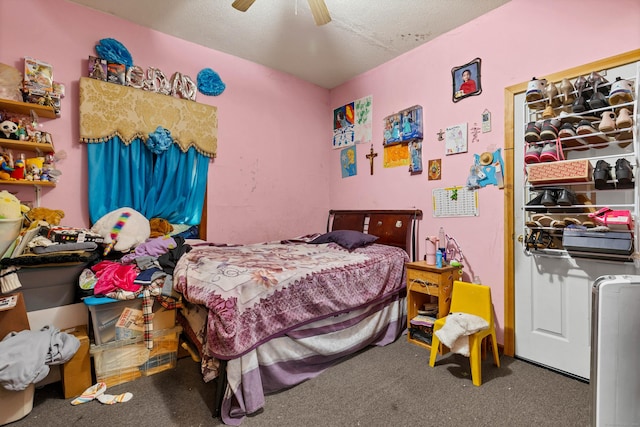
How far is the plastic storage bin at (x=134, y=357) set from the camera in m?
1.91

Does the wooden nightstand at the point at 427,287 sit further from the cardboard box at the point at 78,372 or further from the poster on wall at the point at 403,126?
the cardboard box at the point at 78,372

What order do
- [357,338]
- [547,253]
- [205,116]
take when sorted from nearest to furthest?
[547,253] → [357,338] → [205,116]

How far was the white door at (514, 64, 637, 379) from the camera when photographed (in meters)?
1.98

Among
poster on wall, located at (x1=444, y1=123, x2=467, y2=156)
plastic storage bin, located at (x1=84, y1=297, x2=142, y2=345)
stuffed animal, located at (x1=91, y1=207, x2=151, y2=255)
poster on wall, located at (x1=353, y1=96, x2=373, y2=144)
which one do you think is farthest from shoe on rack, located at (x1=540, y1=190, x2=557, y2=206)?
stuffed animal, located at (x1=91, y1=207, x2=151, y2=255)

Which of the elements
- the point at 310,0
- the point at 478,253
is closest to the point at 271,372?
the point at 478,253

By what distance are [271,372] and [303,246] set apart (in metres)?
1.40

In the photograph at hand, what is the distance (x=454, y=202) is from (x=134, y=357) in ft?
8.82

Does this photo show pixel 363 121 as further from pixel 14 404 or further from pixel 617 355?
pixel 14 404

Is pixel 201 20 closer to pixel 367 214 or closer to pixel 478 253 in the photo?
pixel 367 214

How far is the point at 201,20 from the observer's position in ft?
8.71

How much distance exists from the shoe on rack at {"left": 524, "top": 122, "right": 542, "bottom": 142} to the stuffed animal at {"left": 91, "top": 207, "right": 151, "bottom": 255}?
2.91m

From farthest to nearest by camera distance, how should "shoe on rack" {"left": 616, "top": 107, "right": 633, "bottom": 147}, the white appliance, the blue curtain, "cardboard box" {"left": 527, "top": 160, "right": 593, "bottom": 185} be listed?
the blue curtain, "cardboard box" {"left": 527, "top": 160, "right": 593, "bottom": 185}, "shoe on rack" {"left": 616, "top": 107, "right": 633, "bottom": 147}, the white appliance

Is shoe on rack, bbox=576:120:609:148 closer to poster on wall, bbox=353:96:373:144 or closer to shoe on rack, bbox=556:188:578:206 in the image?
shoe on rack, bbox=556:188:578:206

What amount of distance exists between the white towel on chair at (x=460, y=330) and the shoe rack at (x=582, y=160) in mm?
689
